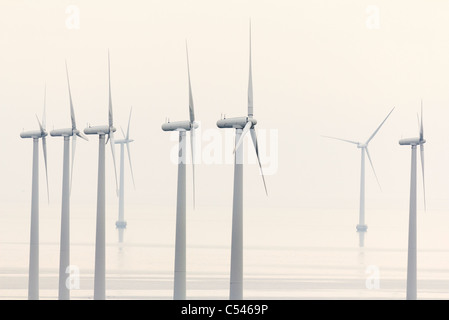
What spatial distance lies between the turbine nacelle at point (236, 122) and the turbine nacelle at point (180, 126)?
3.84 metres

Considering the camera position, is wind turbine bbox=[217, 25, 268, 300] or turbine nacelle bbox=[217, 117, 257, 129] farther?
turbine nacelle bbox=[217, 117, 257, 129]

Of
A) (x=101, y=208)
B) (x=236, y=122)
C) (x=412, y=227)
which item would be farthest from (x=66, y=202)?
(x=412, y=227)

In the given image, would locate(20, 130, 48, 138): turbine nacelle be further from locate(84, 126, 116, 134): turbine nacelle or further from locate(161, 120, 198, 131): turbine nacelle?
locate(161, 120, 198, 131): turbine nacelle

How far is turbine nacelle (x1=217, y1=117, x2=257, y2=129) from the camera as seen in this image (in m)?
43.2

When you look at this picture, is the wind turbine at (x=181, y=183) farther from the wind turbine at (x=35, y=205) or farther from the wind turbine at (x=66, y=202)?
the wind turbine at (x=35, y=205)

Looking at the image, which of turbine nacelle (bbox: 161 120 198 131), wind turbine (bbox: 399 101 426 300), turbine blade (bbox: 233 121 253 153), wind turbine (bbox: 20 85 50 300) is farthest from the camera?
wind turbine (bbox: 20 85 50 300)

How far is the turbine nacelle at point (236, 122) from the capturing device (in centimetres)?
4316

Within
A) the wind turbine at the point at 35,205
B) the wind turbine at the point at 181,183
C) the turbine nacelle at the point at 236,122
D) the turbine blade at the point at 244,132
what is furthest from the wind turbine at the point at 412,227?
the wind turbine at the point at 35,205

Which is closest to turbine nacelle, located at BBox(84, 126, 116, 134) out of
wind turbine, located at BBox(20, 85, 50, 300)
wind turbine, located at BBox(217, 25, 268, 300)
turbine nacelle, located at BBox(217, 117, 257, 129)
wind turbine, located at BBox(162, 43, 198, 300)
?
wind turbine, located at BBox(162, 43, 198, 300)

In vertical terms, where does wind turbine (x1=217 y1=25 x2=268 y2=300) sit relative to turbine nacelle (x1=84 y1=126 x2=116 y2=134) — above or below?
below

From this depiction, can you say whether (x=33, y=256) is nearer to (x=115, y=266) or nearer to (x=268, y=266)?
(x=115, y=266)

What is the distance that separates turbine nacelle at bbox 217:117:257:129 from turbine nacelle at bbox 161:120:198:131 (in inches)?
151
